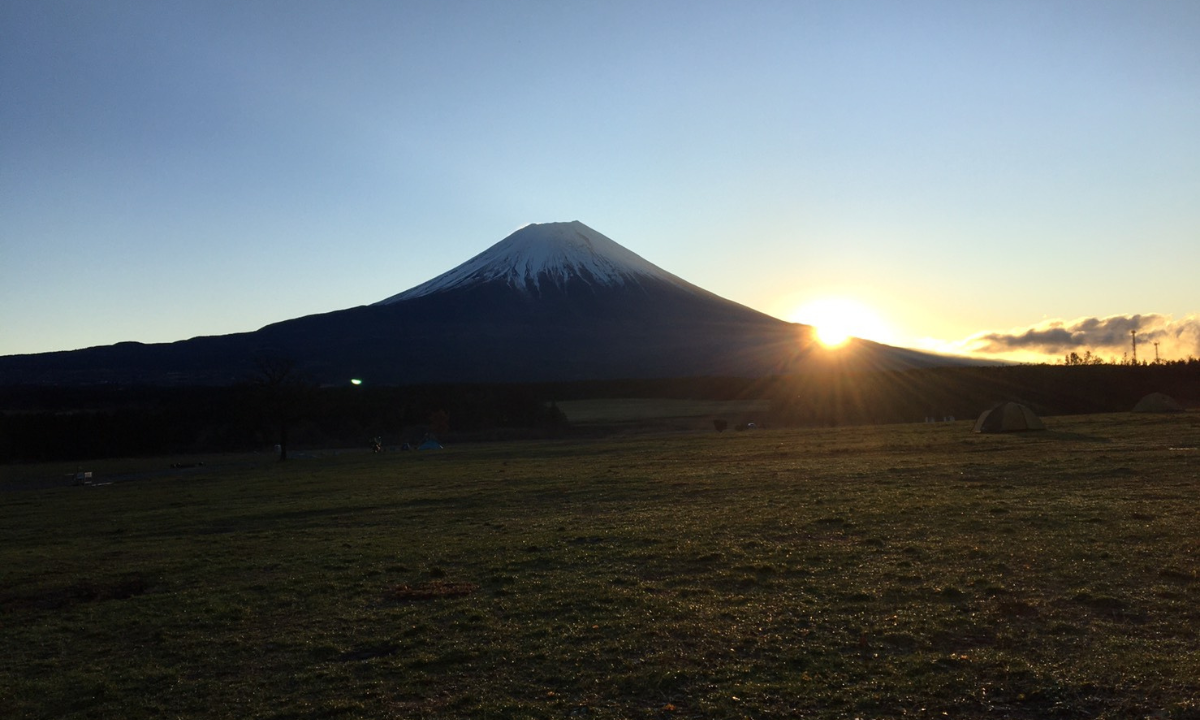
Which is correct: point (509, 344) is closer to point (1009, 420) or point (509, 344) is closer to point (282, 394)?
point (282, 394)

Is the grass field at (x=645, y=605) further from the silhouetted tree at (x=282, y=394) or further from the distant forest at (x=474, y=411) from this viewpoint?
the distant forest at (x=474, y=411)

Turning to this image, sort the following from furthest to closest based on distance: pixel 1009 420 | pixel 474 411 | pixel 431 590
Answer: pixel 474 411, pixel 1009 420, pixel 431 590

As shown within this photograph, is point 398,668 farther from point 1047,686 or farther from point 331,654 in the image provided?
point 1047,686

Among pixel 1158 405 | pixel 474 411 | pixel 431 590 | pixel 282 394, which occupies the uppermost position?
pixel 282 394

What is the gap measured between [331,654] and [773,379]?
88.8 meters

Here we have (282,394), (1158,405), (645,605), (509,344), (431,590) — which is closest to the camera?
(645,605)

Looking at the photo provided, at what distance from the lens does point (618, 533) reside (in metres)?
16.0

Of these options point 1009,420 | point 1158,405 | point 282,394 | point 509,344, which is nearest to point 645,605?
point 1009,420

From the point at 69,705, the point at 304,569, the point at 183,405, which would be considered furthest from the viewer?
the point at 183,405

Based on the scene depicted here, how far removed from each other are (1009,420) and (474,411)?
48701 mm

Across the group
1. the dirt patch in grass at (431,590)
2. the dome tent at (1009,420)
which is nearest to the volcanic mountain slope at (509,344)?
the dome tent at (1009,420)

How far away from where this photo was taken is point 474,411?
78.6 m

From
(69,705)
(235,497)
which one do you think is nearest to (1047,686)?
(69,705)

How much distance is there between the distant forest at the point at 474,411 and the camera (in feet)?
210
